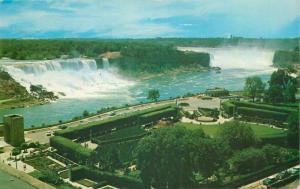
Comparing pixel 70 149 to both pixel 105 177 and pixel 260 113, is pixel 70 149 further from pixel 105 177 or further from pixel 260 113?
pixel 260 113

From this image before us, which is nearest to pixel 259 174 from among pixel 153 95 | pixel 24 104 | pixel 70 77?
pixel 153 95

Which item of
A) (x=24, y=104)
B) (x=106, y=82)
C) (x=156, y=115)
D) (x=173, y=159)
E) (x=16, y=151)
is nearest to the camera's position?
(x=173, y=159)

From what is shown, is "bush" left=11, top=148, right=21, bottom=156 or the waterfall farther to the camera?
the waterfall

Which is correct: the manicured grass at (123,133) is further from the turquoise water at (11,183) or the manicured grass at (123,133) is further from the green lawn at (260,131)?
the turquoise water at (11,183)

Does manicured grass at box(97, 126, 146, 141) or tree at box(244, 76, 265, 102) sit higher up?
tree at box(244, 76, 265, 102)

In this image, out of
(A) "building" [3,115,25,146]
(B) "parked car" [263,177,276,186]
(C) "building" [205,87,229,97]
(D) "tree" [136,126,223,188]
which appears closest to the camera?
(D) "tree" [136,126,223,188]

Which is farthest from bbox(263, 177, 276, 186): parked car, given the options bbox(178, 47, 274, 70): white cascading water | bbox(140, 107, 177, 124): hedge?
bbox(178, 47, 274, 70): white cascading water

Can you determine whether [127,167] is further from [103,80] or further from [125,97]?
[103,80]

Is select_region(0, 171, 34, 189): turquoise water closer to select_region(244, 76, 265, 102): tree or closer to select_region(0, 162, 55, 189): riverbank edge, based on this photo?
select_region(0, 162, 55, 189): riverbank edge
